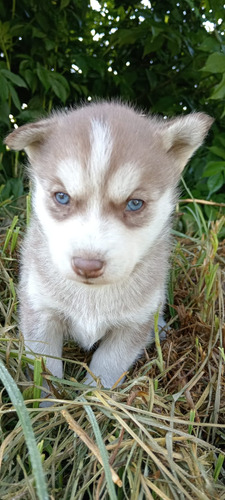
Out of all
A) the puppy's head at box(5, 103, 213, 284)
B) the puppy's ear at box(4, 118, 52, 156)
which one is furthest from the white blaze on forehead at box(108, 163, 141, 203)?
the puppy's ear at box(4, 118, 52, 156)

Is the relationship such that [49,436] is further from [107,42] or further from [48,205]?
[107,42]

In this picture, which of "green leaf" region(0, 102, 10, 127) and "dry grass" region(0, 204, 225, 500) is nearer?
"dry grass" region(0, 204, 225, 500)

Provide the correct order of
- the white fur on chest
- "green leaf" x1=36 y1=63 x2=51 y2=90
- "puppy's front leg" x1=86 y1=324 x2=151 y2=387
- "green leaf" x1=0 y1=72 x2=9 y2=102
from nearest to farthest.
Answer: the white fur on chest
"puppy's front leg" x1=86 y1=324 x2=151 y2=387
"green leaf" x1=0 y1=72 x2=9 y2=102
"green leaf" x1=36 y1=63 x2=51 y2=90

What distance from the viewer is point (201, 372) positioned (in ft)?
7.59

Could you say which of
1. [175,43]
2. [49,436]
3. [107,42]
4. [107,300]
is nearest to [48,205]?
[107,300]

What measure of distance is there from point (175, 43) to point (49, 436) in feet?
10.2

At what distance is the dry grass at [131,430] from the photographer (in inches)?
64.9

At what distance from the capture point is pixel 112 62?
15.2 ft

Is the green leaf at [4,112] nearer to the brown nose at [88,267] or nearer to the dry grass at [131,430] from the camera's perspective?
the dry grass at [131,430]

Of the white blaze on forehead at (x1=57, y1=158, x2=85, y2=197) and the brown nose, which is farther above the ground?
the white blaze on forehead at (x1=57, y1=158, x2=85, y2=197)

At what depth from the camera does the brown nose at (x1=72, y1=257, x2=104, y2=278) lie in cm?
173

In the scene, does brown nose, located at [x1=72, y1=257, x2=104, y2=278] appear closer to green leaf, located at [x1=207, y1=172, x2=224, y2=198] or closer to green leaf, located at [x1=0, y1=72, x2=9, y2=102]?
green leaf, located at [x1=0, y1=72, x2=9, y2=102]

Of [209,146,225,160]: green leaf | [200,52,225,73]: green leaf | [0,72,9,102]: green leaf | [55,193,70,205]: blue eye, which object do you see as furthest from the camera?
[209,146,225,160]: green leaf

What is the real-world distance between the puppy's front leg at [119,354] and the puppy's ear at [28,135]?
0.95 m
